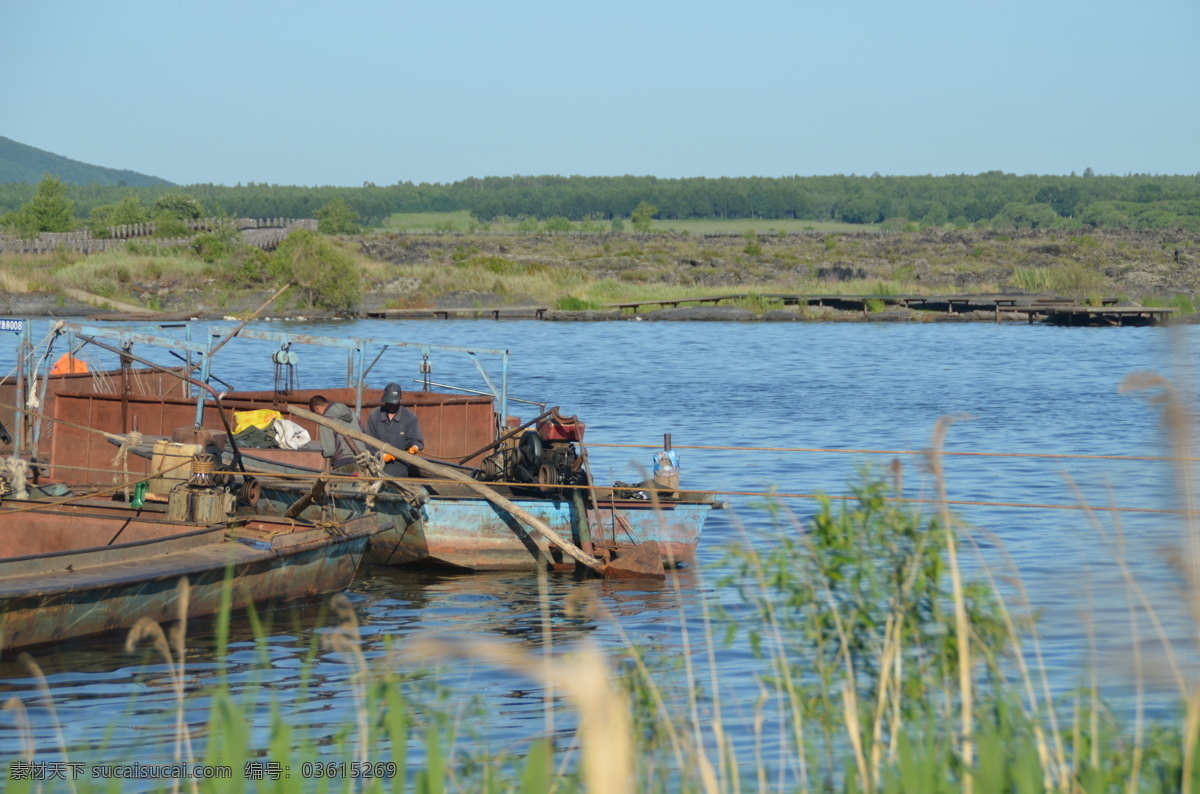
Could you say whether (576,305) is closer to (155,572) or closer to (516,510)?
(516,510)

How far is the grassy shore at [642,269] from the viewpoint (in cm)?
5934

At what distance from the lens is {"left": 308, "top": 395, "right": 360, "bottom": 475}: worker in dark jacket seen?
551 inches

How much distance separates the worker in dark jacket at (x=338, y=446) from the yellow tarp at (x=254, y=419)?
74 centimetres

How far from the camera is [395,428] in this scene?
14.6m

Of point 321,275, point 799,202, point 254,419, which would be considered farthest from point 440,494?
point 799,202

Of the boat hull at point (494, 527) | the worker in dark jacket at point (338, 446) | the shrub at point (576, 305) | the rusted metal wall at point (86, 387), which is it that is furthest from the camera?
the shrub at point (576, 305)

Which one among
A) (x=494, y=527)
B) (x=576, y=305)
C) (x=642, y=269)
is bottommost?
(x=494, y=527)

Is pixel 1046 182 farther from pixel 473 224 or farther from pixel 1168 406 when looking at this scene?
pixel 1168 406

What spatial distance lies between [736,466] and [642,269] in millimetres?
56182

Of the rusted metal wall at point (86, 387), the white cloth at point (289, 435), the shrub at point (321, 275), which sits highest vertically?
the shrub at point (321, 275)

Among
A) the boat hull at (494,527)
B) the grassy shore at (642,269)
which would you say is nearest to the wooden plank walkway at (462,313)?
the grassy shore at (642,269)

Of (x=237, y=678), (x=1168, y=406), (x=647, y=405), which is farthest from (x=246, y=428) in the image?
(x=647, y=405)

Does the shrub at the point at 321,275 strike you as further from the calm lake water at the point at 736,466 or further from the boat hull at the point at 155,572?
the boat hull at the point at 155,572

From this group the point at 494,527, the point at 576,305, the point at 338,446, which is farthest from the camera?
the point at 576,305
